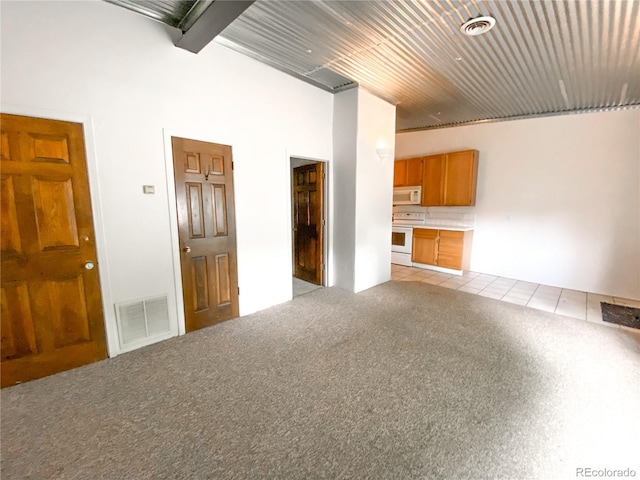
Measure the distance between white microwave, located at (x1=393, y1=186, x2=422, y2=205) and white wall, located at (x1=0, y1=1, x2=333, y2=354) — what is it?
344cm

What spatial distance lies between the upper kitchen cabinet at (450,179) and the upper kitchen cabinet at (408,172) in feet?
0.44

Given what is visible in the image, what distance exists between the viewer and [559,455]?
1.48 meters

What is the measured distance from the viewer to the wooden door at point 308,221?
14.0 ft

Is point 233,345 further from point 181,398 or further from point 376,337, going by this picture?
point 376,337

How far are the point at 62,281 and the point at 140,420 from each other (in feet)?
4.38

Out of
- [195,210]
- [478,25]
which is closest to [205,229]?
[195,210]

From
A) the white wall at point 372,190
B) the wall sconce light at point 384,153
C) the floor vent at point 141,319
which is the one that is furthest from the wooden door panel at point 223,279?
the wall sconce light at point 384,153

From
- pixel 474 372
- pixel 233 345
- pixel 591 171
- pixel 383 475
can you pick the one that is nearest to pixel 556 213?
pixel 591 171

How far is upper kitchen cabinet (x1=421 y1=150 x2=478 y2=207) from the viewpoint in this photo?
504cm

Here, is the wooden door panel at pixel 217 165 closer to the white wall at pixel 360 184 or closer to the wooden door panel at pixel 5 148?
the wooden door panel at pixel 5 148

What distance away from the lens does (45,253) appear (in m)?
2.08

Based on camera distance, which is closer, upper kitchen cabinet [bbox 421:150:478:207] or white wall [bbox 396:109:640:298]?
white wall [bbox 396:109:640:298]

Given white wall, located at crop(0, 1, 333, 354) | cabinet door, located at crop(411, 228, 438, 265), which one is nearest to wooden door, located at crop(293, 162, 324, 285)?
white wall, located at crop(0, 1, 333, 354)

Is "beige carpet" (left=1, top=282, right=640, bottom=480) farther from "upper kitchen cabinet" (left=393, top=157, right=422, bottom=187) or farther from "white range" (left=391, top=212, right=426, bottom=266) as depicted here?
"upper kitchen cabinet" (left=393, top=157, right=422, bottom=187)
